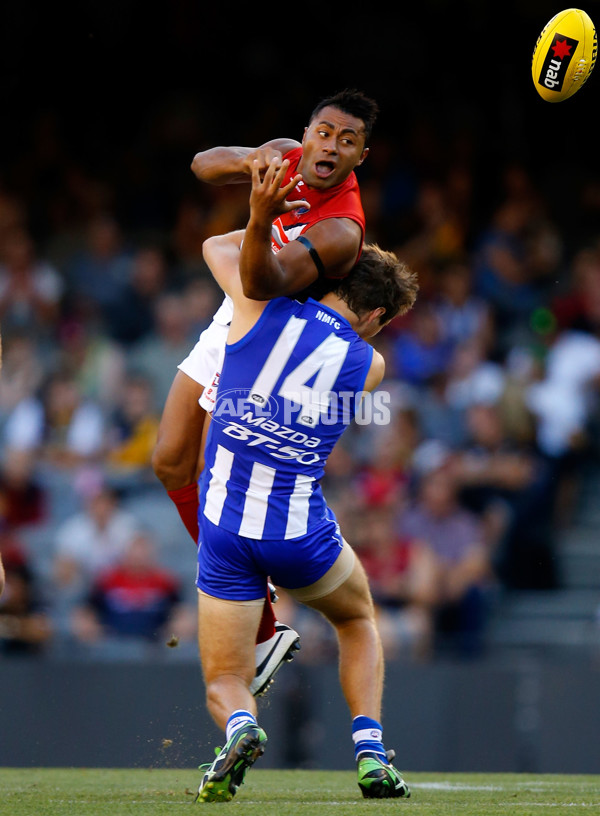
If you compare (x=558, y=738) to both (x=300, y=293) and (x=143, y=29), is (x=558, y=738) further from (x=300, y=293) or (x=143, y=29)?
(x=143, y=29)

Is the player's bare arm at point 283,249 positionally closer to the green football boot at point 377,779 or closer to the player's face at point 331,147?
the player's face at point 331,147

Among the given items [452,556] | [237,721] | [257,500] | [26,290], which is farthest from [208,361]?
[26,290]

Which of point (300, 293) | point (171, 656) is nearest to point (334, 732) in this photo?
point (171, 656)

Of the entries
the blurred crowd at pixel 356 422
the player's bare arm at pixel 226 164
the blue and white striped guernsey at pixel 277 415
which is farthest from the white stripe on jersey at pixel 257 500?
the blurred crowd at pixel 356 422

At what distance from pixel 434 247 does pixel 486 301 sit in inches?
27.0

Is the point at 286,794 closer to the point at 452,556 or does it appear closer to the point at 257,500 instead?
the point at 257,500

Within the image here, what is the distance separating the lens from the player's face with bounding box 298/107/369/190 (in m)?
4.91

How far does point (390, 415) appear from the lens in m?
9.66

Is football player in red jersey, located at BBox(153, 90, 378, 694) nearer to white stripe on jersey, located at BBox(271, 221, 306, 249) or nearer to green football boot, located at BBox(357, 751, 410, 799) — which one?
white stripe on jersey, located at BBox(271, 221, 306, 249)

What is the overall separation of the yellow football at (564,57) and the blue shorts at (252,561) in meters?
2.31

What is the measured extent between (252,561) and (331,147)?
1.55m

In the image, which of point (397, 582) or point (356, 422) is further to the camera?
point (356, 422)

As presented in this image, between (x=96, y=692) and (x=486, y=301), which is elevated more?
(x=486, y=301)

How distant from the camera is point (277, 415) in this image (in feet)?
15.0
